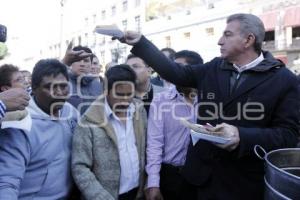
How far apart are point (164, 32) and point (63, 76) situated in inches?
1190

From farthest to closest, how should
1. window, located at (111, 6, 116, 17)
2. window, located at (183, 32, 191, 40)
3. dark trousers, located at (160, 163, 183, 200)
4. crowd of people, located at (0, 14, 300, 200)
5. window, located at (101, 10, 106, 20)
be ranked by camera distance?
window, located at (101, 10, 106, 20), window, located at (111, 6, 116, 17), window, located at (183, 32, 191, 40), dark trousers, located at (160, 163, 183, 200), crowd of people, located at (0, 14, 300, 200)

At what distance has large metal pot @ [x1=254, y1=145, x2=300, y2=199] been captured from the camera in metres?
1.45

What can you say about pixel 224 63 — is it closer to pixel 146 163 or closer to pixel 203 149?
pixel 203 149

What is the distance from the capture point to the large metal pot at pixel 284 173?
1.45m

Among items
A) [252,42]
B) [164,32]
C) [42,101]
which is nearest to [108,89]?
[42,101]

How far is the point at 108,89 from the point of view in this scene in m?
2.61

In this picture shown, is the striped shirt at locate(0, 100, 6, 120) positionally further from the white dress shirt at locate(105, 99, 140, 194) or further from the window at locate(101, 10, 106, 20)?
the window at locate(101, 10, 106, 20)

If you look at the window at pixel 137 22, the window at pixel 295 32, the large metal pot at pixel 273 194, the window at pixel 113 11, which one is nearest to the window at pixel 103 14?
the window at pixel 113 11

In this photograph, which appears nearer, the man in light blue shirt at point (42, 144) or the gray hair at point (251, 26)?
the man in light blue shirt at point (42, 144)

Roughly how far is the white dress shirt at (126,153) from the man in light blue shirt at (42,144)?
29cm

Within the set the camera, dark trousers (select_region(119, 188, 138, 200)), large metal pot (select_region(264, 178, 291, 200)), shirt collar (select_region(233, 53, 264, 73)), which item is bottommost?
dark trousers (select_region(119, 188, 138, 200))

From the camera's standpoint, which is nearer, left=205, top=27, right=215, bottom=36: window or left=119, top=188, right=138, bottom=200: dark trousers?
left=119, top=188, right=138, bottom=200: dark trousers

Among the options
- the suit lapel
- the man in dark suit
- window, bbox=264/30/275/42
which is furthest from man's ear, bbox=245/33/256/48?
window, bbox=264/30/275/42

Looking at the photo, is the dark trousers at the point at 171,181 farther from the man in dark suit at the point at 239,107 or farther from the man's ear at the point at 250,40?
the man's ear at the point at 250,40
